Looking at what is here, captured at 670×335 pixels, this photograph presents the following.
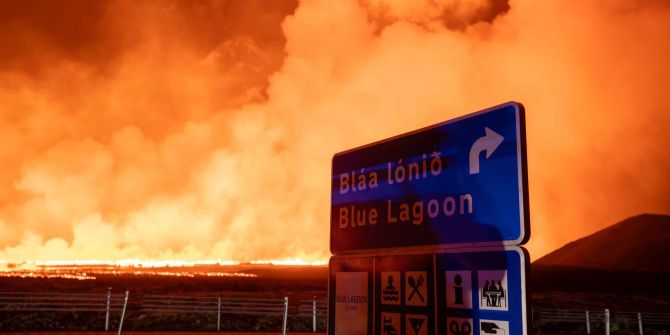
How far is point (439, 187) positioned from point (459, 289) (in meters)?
0.49

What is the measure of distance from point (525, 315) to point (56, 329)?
20310mm

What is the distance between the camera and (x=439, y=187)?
2.60 meters

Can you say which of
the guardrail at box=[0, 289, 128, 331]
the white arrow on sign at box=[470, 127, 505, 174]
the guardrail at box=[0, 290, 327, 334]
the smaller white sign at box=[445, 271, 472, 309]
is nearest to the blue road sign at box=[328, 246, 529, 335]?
the smaller white sign at box=[445, 271, 472, 309]

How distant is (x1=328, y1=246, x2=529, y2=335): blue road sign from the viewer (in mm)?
2113

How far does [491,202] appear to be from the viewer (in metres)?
2.27

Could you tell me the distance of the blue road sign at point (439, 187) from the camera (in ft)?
7.22

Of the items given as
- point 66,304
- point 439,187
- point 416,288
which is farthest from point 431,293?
point 66,304

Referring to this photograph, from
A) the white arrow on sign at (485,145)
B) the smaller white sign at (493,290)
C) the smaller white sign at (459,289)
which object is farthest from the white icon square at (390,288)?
the white arrow on sign at (485,145)

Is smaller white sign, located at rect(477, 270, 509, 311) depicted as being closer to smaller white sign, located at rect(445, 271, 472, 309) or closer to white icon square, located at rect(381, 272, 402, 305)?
smaller white sign, located at rect(445, 271, 472, 309)

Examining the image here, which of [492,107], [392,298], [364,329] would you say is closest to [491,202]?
[492,107]

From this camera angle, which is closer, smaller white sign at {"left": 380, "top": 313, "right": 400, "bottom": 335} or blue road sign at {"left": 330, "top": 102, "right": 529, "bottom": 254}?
blue road sign at {"left": 330, "top": 102, "right": 529, "bottom": 254}

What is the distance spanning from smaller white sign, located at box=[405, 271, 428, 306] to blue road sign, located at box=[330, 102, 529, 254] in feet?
0.49

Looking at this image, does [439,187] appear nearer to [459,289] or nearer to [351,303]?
[459,289]

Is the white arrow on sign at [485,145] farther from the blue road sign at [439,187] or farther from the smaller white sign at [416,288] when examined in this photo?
the smaller white sign at [416,288]
